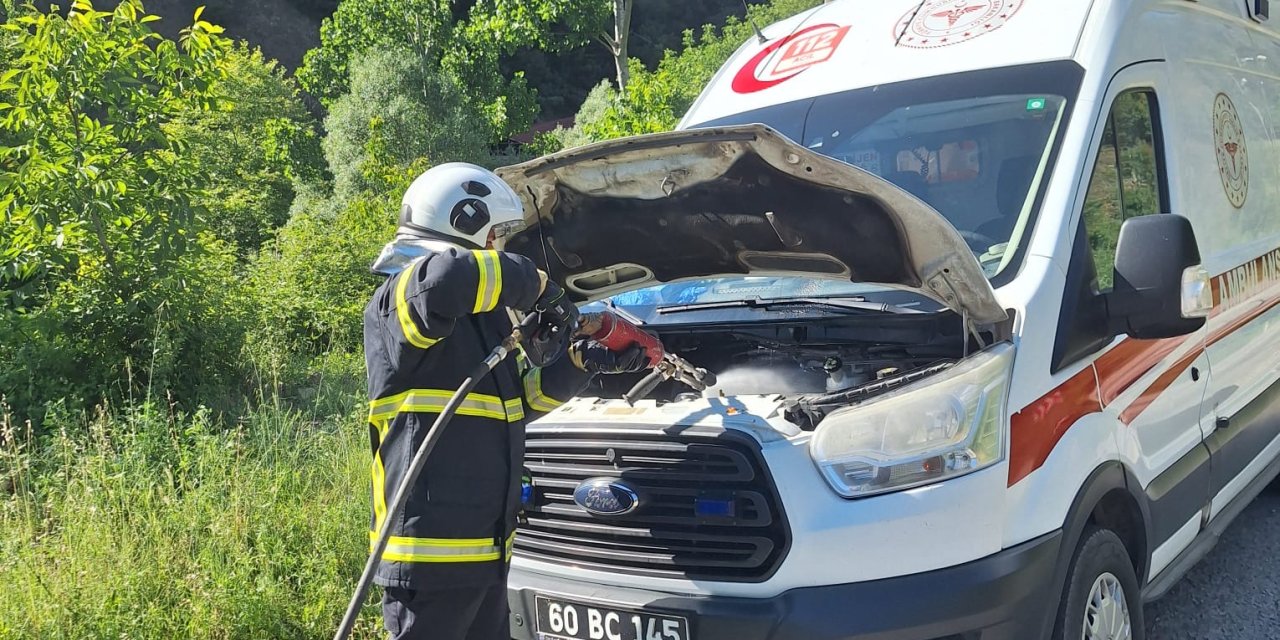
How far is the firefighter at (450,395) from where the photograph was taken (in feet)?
7.42

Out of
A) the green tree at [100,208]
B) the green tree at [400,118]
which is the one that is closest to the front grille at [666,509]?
the green tree at [100,208]

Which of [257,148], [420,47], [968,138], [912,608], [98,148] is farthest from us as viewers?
[420,47]

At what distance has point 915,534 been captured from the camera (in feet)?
7.38

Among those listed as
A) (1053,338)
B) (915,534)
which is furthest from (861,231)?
(915,534)

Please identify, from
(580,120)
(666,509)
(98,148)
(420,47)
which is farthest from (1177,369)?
(420,47)

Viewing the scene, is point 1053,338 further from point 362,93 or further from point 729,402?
point 362,93

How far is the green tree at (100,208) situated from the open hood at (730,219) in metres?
3.36

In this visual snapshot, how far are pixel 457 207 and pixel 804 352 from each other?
1.23 metres

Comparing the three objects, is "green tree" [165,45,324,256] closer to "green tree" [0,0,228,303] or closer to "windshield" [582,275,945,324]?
"green tree" [0,0,228,303]

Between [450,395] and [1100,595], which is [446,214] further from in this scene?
[1100,595]

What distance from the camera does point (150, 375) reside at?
567 centimetres

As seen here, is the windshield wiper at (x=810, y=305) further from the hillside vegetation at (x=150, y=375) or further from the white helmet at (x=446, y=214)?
the hillside vegetation at (x=150, y=375)

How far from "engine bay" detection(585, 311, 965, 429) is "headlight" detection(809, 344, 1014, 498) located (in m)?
0.17

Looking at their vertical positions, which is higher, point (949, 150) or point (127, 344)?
point (949, 150)
